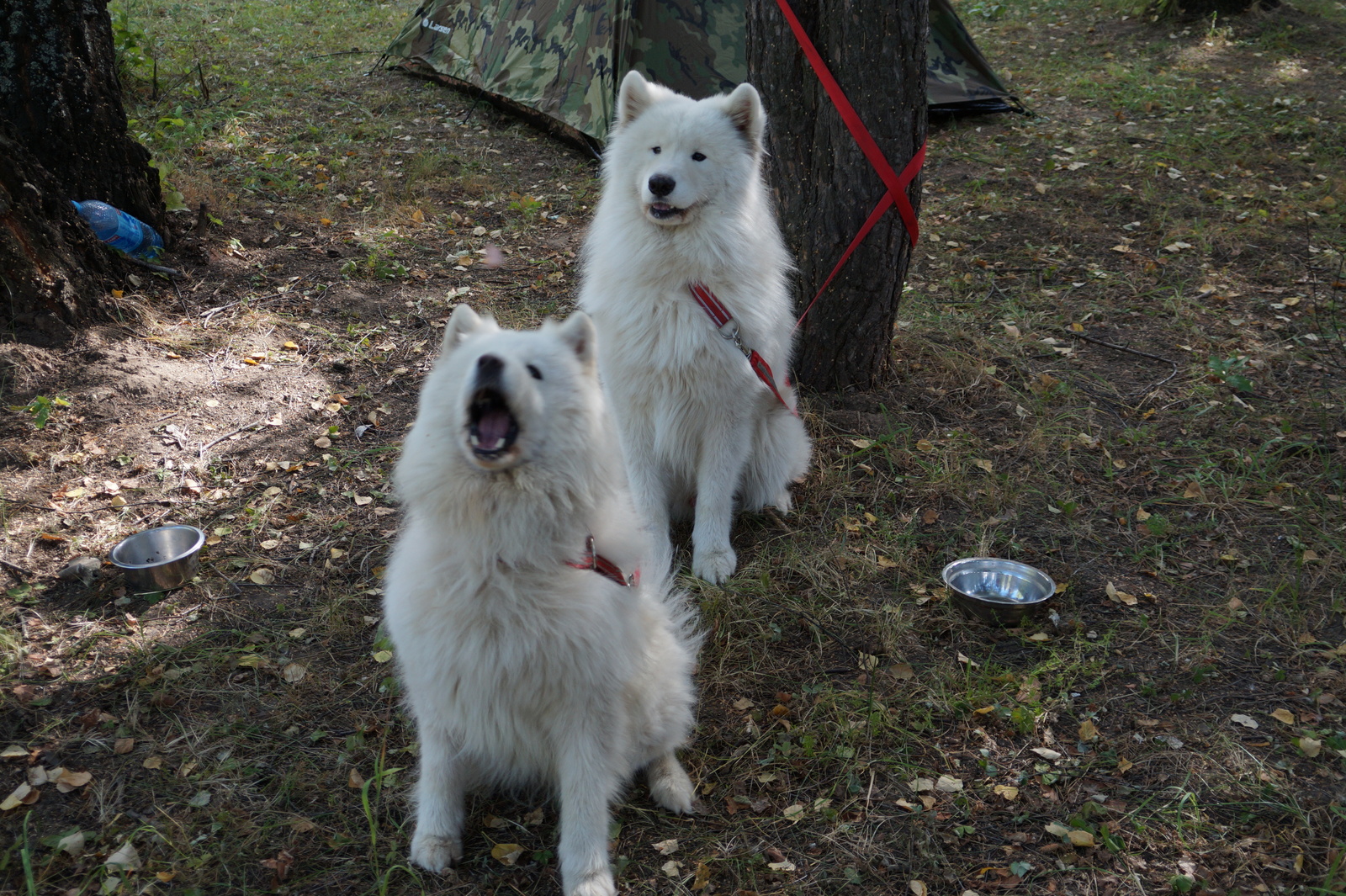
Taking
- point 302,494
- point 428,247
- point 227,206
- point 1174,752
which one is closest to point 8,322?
point 302,494

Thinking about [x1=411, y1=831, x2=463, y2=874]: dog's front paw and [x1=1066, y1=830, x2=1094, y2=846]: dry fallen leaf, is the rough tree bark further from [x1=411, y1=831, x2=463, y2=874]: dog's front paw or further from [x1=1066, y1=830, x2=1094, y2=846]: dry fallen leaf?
[x1=1066, y1=830, x2=1094, y2=846]: dry fallen leaf

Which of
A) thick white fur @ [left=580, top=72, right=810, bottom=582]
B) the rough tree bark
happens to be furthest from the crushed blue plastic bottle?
thick white fur @ [left=580, top=72, right=810, bottom=582]

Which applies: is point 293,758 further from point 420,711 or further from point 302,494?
point 302,494

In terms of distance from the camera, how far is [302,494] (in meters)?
3.99

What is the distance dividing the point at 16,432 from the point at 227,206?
2.89 m

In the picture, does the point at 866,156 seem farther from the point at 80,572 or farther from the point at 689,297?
the point at 80,572

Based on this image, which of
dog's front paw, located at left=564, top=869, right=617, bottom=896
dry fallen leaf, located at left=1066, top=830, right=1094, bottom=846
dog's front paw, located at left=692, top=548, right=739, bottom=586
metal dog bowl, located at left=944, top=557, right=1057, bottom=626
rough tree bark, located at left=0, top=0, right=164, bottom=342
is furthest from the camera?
rough tree bark, located at left=0, top=0, right=164, bottom=342

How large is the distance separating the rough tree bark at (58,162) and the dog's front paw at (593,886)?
3.92 m

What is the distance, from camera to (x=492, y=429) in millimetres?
2109

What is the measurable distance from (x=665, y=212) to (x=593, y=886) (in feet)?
7.89

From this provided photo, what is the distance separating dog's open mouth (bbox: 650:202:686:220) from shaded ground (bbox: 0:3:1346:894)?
1520mm

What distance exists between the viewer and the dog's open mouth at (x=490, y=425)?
209 cm

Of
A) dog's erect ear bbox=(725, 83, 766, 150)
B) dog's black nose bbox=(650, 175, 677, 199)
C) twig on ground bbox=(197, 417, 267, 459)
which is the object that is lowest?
twig on ground bbox=(197, 417, 267, 459)

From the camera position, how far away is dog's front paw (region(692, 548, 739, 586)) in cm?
364
